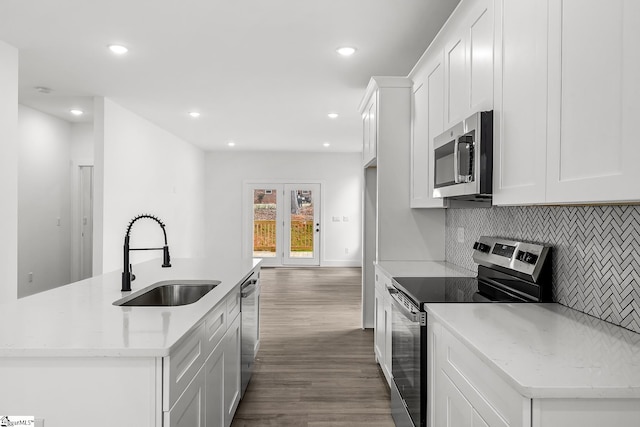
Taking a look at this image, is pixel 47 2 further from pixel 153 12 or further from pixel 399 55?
pixel 399 55

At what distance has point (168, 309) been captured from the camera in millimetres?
1844

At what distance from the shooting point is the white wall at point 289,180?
958cm

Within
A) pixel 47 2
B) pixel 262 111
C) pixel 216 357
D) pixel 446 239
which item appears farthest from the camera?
pixel 262 111

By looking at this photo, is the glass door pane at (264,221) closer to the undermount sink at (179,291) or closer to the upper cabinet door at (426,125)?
the upper cabinet door at (426,125)

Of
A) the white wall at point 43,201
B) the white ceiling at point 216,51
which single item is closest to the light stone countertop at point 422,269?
the white ceiling at point 216,51

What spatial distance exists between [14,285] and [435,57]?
12.3 feet

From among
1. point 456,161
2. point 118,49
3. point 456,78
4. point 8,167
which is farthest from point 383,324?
point 8,167

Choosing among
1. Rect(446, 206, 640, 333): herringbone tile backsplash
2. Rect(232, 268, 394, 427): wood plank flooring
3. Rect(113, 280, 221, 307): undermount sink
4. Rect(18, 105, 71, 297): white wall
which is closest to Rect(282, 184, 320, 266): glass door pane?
Rect(232, 268, 394, 427): wood plank flooring

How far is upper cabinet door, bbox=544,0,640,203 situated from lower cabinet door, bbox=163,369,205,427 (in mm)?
1392

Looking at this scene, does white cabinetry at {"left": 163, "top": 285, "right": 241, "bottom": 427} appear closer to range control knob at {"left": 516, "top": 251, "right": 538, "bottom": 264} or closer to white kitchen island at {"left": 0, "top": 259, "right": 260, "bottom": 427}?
white kitchen island at {"left": 0, "top": 259, "right": 260, "bottom": 427}

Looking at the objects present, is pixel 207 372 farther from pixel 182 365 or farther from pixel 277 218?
pixel 277 218

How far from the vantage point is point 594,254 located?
172 cm

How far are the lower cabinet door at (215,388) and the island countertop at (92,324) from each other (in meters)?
0.25

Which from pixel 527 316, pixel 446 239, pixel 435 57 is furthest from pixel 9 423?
pixel 446 239
